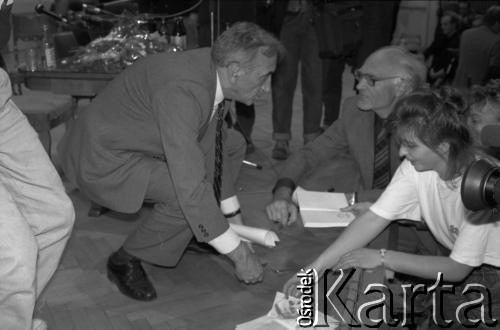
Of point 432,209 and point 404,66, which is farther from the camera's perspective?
point 404,66

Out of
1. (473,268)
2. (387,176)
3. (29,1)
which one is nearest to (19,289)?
(473,268)

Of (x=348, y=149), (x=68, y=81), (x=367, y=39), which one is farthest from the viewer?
(x=367, y=39)

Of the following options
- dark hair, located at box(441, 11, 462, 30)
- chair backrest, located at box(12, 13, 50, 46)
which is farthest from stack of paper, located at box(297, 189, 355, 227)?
dark hair, located at box(441, 11, 462, 30)

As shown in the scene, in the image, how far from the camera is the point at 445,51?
6645 mm

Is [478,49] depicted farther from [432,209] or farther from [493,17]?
[432,209]

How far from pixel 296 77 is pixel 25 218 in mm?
2833

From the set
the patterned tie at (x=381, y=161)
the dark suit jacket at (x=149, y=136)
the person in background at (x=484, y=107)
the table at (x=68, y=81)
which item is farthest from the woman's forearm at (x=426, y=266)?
the table at (x=68, y=81)

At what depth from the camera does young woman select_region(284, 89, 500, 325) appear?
172cm

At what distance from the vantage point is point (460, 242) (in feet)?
5.65

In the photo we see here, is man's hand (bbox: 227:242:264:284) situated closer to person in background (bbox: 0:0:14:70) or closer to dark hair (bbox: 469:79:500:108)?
dark hair (bbox: 469:79:500:108)

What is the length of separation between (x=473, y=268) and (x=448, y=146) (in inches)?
13.8

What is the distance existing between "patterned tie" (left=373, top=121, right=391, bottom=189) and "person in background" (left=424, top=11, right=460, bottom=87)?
4.19 meters

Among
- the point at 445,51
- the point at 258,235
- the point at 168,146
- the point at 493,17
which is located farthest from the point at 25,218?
the point at 445,51

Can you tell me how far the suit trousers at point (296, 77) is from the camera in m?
4.26
